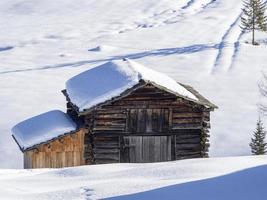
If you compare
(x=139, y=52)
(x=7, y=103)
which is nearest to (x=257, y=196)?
(x=7, y=103)

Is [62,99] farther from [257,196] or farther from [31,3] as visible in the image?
[31,3]

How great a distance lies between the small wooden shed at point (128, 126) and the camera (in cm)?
2270

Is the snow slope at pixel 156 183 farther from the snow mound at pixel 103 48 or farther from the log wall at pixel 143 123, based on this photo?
the snow mound at pixel 103 48

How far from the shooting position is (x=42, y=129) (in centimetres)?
2338

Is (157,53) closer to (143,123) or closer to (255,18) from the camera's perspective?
(255,18)

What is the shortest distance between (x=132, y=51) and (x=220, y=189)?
5532 cm

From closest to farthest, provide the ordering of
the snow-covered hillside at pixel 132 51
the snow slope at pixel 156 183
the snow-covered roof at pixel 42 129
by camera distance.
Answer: the snow slope at pixel 156 183
the snow-covered roof at pixel 42 129
the snow-covered hillside at pixel 132 51

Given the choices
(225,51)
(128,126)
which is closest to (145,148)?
(128,126)

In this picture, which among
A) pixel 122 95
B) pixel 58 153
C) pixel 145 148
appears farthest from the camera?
pixel 145 148

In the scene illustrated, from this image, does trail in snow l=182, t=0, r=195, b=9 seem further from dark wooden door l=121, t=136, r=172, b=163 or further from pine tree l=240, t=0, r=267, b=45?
dark wooden door l=121, t=136, r=172, b=163

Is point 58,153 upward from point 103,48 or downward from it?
downward

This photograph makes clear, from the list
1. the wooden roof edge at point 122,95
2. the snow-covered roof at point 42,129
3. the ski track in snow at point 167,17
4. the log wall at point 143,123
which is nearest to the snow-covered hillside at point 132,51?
the ski track in snow at point 167,17

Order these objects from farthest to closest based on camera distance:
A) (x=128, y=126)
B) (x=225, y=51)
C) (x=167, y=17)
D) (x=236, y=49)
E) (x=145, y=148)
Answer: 1. (x=167, y=17)
2. (x=236, y=49)
3. (x=225, y=51)
4. (x=145, y=148)
5. (x=128, y=126)

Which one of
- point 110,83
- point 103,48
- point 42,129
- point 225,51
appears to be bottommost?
point 42,129
